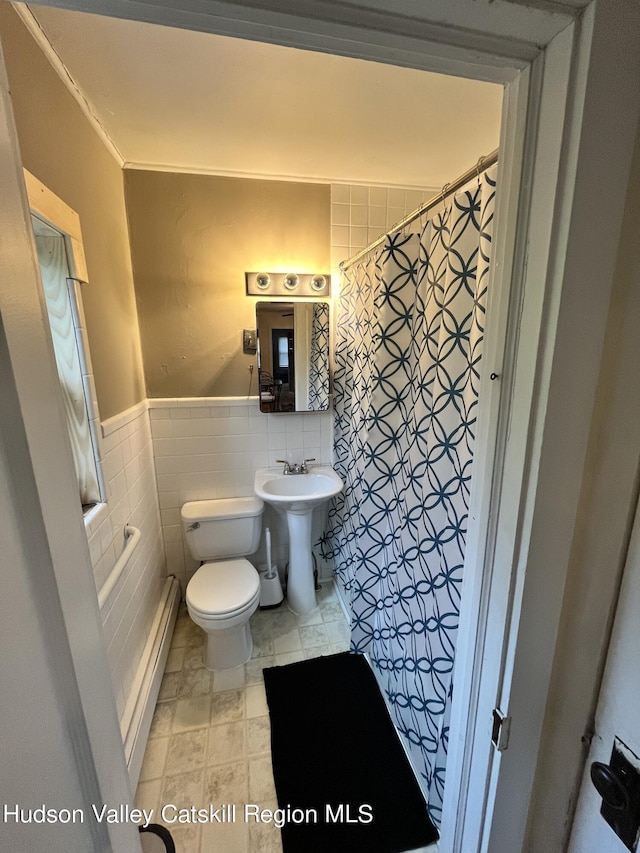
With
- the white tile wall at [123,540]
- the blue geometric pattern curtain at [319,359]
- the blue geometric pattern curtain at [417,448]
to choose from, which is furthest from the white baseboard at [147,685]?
the blue geometric pattern curtain at [319,359]

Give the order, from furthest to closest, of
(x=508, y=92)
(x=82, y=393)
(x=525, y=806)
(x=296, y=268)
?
(x=296, y=268) → (x=82, y=393) → (x=525, y=806) → (x=508, y=92)

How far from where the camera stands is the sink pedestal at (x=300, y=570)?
6.66 feet

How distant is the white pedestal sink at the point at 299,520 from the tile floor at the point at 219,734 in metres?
0.13

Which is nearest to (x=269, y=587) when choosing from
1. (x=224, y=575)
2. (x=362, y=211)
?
(x=224, y=575)

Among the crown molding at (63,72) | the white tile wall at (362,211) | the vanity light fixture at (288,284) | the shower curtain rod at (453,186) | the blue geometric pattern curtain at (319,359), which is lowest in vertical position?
the blue geometric pattern curtain at (319,359)

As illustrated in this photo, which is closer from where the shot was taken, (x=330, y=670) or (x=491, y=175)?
(x=491, y=175)

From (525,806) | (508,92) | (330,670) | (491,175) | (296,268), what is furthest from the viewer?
(296,268)

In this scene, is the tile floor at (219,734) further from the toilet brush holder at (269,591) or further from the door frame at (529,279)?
the door frame at (529,279)

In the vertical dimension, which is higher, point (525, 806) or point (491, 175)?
point (491, 175)

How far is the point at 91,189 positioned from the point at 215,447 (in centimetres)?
128

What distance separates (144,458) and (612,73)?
2000mm

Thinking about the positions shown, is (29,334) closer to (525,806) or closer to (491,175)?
(491,175)

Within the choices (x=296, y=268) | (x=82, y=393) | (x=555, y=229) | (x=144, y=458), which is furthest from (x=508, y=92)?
(x=144, y=458)

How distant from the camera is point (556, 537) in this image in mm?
521
